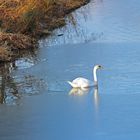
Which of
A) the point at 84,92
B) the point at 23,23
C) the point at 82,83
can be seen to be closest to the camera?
the point at 84,92

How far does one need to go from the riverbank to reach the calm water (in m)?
0.26

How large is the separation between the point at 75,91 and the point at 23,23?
4613 millimetres

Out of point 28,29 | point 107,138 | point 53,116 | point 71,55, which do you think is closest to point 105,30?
point 28,29

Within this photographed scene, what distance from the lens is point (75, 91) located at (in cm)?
864

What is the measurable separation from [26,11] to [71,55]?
2.37 m

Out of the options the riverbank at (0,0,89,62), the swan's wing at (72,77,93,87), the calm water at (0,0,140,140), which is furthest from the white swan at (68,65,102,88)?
the riverbank at (0,0,89,62)

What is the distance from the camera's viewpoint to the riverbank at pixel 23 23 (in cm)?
1163

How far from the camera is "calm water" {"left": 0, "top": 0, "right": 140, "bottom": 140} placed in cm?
691

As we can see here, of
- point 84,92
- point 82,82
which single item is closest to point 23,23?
point 82,82

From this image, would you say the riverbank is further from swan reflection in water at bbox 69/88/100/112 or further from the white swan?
swan reflection in water at bbox 69/88/100/112

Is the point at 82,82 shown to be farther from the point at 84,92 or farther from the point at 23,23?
the point at 23,23

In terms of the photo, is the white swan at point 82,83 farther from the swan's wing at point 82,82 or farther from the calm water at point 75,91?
the calm water at point 75,91

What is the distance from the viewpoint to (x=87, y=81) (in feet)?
28.8

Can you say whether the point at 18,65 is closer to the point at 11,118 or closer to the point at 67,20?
the point at 11,118
